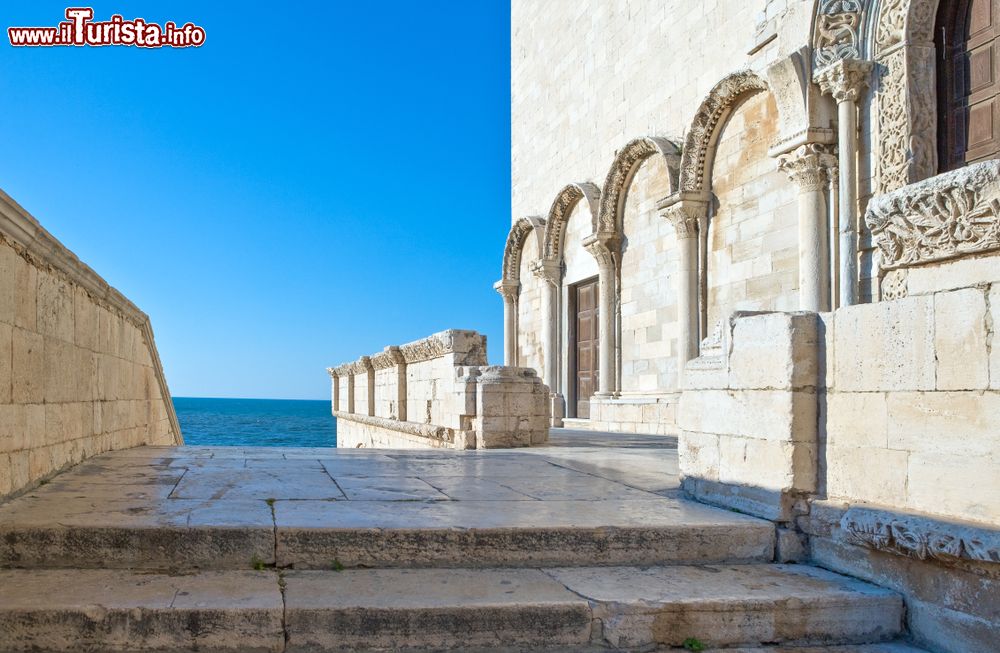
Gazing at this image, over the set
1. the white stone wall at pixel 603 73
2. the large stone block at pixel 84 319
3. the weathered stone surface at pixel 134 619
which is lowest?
the weathered stone surface at pixel 134 619

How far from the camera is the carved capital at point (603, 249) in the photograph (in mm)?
13985

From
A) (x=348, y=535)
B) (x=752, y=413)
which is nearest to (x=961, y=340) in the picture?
(x=752, y=413)

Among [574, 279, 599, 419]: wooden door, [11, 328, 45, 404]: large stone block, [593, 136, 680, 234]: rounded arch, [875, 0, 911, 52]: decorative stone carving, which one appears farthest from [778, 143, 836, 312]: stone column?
[11, 328, 45, 404]: large stone block

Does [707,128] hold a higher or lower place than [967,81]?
higher

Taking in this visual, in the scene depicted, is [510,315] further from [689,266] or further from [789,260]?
[789,260]

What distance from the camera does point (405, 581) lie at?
3.47m

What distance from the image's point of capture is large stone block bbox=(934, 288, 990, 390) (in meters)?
3.27

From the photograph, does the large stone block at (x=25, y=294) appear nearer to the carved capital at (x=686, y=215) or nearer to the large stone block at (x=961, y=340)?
the large stone block at (x=961, y=340)

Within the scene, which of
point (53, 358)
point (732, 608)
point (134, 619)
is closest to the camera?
point (134, 619)

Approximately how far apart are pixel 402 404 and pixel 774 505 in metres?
9.85

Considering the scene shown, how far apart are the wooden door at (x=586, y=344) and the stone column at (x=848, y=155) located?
701cm

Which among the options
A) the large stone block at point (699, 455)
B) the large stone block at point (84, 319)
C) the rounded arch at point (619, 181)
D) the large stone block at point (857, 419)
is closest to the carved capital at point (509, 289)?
the rounded arch at point (619, 181)

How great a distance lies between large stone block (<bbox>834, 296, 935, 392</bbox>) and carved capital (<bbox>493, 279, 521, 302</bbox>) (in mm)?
15133

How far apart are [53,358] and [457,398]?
5123 millimetres
